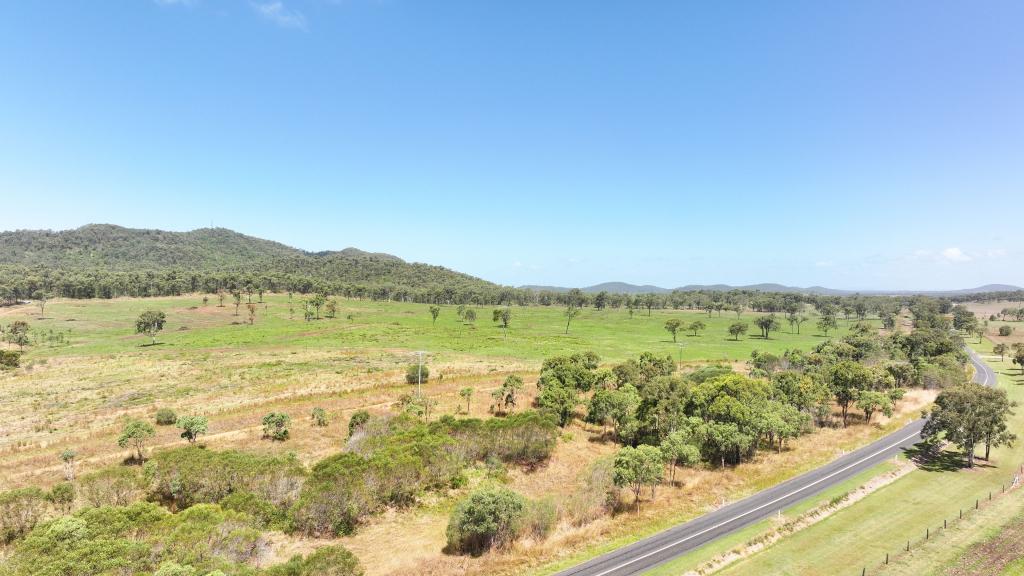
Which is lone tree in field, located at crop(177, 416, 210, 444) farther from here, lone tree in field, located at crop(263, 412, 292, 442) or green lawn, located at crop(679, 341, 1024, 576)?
green lawn, located at crop(679, 341, 1024, 576)

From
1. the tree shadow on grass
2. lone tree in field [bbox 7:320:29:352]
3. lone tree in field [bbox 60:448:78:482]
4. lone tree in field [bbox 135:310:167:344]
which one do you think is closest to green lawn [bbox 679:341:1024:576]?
the tree shadow on grass

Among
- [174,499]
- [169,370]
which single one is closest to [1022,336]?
A: [174,499]

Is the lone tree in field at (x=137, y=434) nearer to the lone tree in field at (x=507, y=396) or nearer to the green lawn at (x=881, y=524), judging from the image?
the lone tree in field at (x=507, y=396)

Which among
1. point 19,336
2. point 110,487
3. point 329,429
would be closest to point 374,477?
point 110,487

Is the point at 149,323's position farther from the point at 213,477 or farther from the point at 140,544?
the point at 140,544

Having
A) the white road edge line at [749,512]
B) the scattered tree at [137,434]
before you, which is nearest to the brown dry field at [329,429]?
the scattered tree at [137,434]
